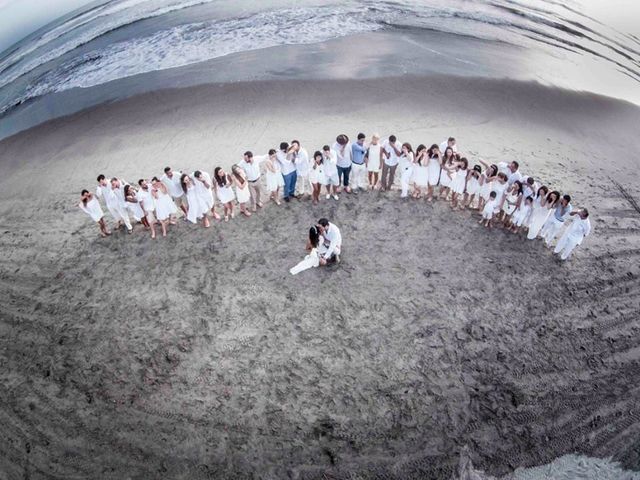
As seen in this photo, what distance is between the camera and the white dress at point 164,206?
33.7 ft

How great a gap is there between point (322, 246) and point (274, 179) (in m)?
2.56

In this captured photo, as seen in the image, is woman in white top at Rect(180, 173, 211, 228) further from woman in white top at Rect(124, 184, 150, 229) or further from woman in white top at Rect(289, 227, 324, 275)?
woman in white top at Rect(289, 227, 324, 275)

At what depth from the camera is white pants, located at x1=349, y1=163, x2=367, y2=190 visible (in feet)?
37.2

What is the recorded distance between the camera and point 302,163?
11023 mm

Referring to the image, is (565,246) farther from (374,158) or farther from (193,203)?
(193,203)

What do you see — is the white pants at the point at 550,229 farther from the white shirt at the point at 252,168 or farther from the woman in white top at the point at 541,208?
the white shirt at the point at 252,168

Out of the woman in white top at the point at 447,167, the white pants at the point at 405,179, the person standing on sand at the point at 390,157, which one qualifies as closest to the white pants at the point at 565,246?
the woman in white top at the point at 447,167

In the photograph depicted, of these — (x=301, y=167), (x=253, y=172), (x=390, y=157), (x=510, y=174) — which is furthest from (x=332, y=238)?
(x=510, y=174)

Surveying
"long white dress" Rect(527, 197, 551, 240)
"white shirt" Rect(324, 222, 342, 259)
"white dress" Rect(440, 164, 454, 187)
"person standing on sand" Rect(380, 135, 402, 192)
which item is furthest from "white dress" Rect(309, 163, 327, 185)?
"long white dress" Rect(527, 197, 551, 240)

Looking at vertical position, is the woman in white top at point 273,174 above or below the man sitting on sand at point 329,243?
above

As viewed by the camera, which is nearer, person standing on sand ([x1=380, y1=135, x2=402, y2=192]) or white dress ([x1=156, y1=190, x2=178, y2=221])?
white dress ([x1=156, y1=190, x2=178, y2=221])

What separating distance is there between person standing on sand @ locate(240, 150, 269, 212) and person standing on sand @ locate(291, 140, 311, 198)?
0.77 meters

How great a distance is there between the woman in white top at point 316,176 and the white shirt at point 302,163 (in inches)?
5.8

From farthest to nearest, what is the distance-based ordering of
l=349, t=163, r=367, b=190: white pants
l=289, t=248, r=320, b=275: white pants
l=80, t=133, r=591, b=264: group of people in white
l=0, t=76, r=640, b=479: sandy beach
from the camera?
l=349, t=163, r=367, b=190: white pants
l=80, t=133, r=591, b=264: group of people in white
l=289, t=248, r=320, b=275: white pants
l=0, t=76, r=640, b=479: sandy beach
